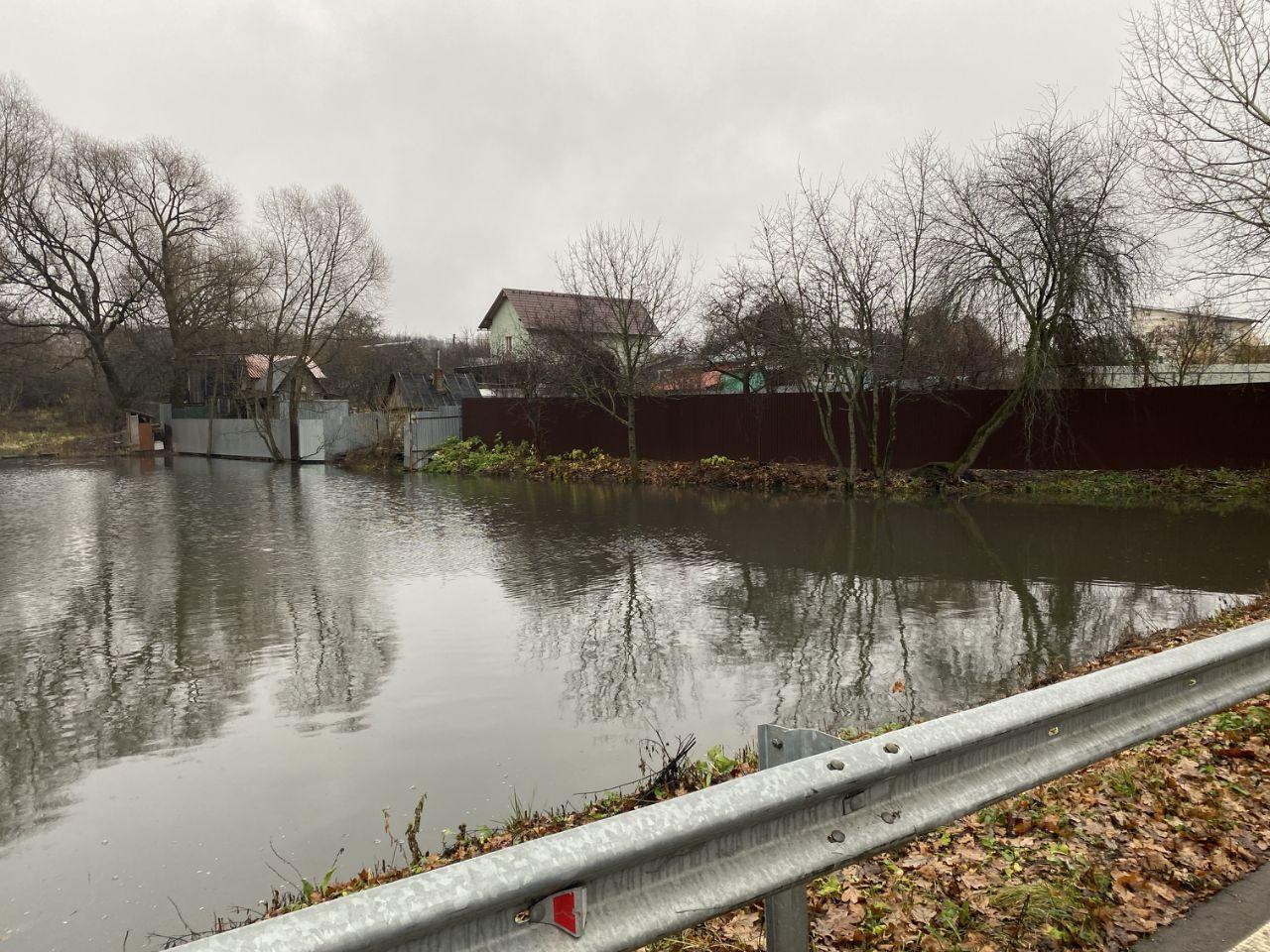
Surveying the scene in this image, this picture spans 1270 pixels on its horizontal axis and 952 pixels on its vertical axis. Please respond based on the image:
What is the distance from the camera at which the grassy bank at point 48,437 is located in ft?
147

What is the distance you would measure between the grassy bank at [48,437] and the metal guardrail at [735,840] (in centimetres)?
4912

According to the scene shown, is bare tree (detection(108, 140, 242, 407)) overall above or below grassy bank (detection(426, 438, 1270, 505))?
above

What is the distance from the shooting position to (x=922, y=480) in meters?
20.3

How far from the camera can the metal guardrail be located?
154 cm

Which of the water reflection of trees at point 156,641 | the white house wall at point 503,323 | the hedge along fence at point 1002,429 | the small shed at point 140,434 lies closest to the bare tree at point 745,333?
the hedge along fence at point 1002,429

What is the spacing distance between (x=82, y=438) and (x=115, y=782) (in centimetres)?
5012

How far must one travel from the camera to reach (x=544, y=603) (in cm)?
965

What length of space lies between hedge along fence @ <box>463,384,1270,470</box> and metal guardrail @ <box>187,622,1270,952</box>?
1853 centimetres

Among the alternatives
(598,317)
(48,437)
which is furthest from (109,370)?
(598,317)

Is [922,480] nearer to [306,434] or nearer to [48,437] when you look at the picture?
[306,434]

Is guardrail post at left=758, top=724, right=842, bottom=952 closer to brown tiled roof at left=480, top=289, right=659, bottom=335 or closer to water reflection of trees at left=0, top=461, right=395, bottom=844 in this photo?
water reflection of trees at left=0, top=461, right=395, bottom=844

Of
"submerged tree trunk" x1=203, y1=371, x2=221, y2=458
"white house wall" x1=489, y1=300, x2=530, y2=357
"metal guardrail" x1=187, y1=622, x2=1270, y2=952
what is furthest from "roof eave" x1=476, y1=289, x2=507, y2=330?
"metal guardrail" x1=187, y1=622, x2=1270, y2=952

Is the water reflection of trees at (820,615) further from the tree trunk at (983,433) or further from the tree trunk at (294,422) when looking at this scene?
the tree trunk at (294,422)

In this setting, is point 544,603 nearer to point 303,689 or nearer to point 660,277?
point 303,689
